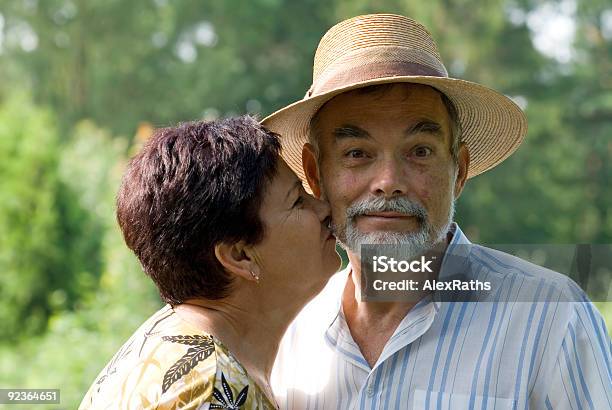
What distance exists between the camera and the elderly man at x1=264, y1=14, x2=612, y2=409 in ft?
7.14

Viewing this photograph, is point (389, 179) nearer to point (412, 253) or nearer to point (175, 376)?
point (412, 253)

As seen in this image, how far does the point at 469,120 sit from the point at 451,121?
18cm

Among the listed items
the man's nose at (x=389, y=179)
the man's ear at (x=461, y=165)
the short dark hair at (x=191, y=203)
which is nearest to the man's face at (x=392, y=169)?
the man's nose at (x=389, y=179)

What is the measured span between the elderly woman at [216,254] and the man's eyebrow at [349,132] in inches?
10.0

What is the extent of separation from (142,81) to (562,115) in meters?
9.72

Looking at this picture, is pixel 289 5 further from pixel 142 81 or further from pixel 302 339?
pixel 302 339

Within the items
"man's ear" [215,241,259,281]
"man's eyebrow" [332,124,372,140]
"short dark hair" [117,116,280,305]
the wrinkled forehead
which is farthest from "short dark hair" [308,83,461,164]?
"man's ear" [215,241,259,281]

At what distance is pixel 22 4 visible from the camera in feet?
79.3

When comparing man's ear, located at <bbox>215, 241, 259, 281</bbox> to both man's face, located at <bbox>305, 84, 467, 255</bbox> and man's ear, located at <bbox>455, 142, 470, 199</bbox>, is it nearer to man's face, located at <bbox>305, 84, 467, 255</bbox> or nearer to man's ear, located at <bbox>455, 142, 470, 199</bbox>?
man's face, located at <bbox>305, 84, 467, 255</bbox>

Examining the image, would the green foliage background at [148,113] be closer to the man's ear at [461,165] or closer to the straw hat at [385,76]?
the straw hat at [385,76]

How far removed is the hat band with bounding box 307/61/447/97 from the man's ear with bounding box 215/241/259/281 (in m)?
0.55

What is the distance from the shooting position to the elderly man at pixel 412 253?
2.18 meters

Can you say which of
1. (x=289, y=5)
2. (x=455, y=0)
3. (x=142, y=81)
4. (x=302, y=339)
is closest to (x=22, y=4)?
(x=142, y=81)

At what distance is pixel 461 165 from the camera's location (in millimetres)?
2686
